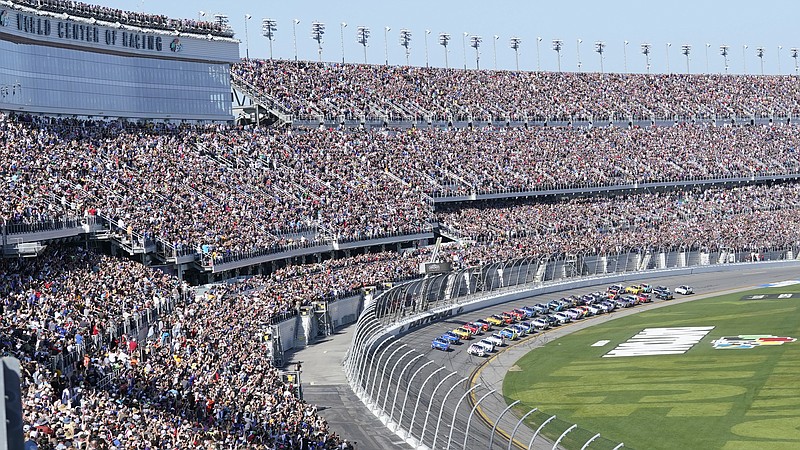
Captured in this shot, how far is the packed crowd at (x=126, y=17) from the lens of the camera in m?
65.8

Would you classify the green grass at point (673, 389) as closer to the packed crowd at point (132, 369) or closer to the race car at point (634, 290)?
the packed crowd at point (132, 369)

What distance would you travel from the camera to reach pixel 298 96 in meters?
97.4

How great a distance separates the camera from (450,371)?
171ft

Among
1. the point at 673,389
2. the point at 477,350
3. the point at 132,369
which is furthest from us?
the point at 477,350

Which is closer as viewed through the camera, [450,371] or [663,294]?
[450,371]

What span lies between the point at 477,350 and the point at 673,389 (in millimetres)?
12926

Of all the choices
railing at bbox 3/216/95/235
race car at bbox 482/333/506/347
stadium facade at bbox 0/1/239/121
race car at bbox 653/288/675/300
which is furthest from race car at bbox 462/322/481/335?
stadium facade at bbox 0/1/239/121

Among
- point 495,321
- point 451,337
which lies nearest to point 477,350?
point 451,337

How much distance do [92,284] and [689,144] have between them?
89.3 metres

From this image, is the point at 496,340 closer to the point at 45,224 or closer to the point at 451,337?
the point at 451,337

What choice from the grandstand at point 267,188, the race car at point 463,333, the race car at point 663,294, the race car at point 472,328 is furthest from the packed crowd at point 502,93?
the race car at point 463,333

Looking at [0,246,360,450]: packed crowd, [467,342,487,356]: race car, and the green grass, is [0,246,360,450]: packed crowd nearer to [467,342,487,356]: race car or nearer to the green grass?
the green grass

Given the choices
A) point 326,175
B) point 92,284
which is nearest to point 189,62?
point 326,175

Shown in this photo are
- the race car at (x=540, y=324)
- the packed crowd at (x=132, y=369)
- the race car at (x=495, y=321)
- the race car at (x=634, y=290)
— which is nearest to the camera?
the packed crowd at (x=132, y=369)
